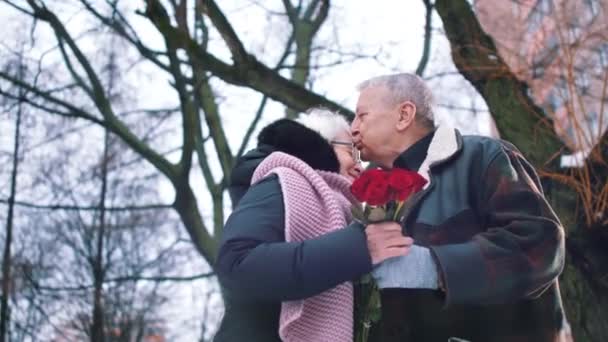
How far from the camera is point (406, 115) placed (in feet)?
7.06

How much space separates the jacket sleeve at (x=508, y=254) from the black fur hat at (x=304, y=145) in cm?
50

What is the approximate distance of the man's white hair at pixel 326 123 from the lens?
2.44 m

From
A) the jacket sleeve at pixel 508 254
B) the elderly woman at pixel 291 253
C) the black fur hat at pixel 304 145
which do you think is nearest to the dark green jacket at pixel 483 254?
the jacket sleeve at pixel 508 254

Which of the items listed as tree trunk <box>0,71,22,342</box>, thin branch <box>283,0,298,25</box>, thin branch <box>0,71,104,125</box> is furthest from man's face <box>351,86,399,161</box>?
tree trunk <box>0,71,22,342</box>

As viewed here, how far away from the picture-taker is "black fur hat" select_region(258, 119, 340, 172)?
2.10 metres

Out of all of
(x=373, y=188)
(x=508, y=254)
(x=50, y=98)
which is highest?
(x=50, y=98)

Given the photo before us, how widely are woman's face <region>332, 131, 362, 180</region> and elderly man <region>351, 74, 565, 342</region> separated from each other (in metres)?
0.42

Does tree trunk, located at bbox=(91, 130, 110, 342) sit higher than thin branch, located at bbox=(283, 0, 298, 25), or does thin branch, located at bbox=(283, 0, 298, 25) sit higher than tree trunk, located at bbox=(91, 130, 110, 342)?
thin branch, located at bbox=(283, 0, 298, 25)

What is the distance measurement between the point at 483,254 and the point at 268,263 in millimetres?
496

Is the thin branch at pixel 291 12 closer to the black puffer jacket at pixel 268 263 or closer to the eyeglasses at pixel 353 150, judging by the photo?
the eyeglasses at pixel 353 150

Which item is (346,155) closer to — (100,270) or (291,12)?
(291,12)

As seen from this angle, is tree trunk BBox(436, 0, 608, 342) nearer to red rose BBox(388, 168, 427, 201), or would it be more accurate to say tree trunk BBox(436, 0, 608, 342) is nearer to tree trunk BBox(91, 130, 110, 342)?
red rose BBox(388, 168, 427, 201)

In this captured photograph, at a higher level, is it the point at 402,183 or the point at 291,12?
the point at 291,12

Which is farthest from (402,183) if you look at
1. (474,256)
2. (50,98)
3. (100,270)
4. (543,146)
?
(100,270)
